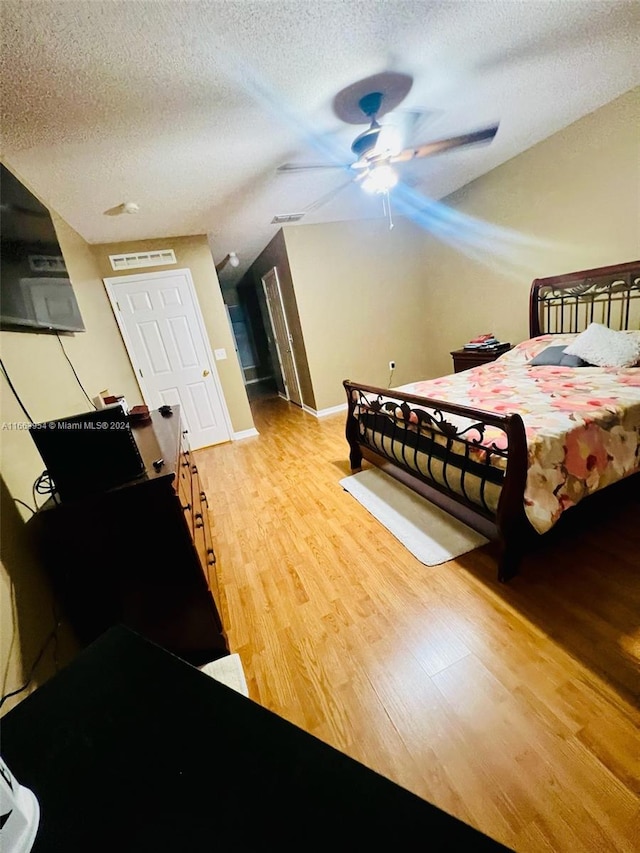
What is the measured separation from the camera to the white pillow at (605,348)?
2.38m

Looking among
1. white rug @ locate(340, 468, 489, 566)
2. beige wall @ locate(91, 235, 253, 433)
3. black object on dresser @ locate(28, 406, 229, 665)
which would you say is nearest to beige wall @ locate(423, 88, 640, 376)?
white rug @ locate(340, 468, 489, 566)

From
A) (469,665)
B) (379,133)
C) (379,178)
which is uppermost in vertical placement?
(379,133)

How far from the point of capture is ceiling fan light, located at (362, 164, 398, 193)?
221 cm

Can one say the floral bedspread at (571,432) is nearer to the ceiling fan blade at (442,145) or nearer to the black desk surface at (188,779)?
the black desk surface at (188,779)

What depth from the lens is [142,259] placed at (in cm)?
364

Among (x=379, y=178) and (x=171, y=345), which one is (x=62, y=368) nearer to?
(x=171, y=345)

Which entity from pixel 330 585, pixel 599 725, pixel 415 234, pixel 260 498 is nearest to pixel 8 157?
pixel 260 498

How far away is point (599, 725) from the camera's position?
1.06 metres

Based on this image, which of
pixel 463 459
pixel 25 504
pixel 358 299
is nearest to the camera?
pixel 25 504

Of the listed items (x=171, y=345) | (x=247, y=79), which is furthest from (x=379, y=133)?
(x=171, y=345)

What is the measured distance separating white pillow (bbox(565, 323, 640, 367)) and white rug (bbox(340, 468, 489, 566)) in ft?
5.52

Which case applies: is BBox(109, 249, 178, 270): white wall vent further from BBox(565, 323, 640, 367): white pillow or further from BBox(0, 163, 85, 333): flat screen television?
BBox(565, 323, 640, 367): white pillow

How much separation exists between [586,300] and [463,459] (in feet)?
8.03

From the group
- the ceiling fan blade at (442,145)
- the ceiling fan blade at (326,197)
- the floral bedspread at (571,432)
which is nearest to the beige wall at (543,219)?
the ceiling fan blade at (442,145)
